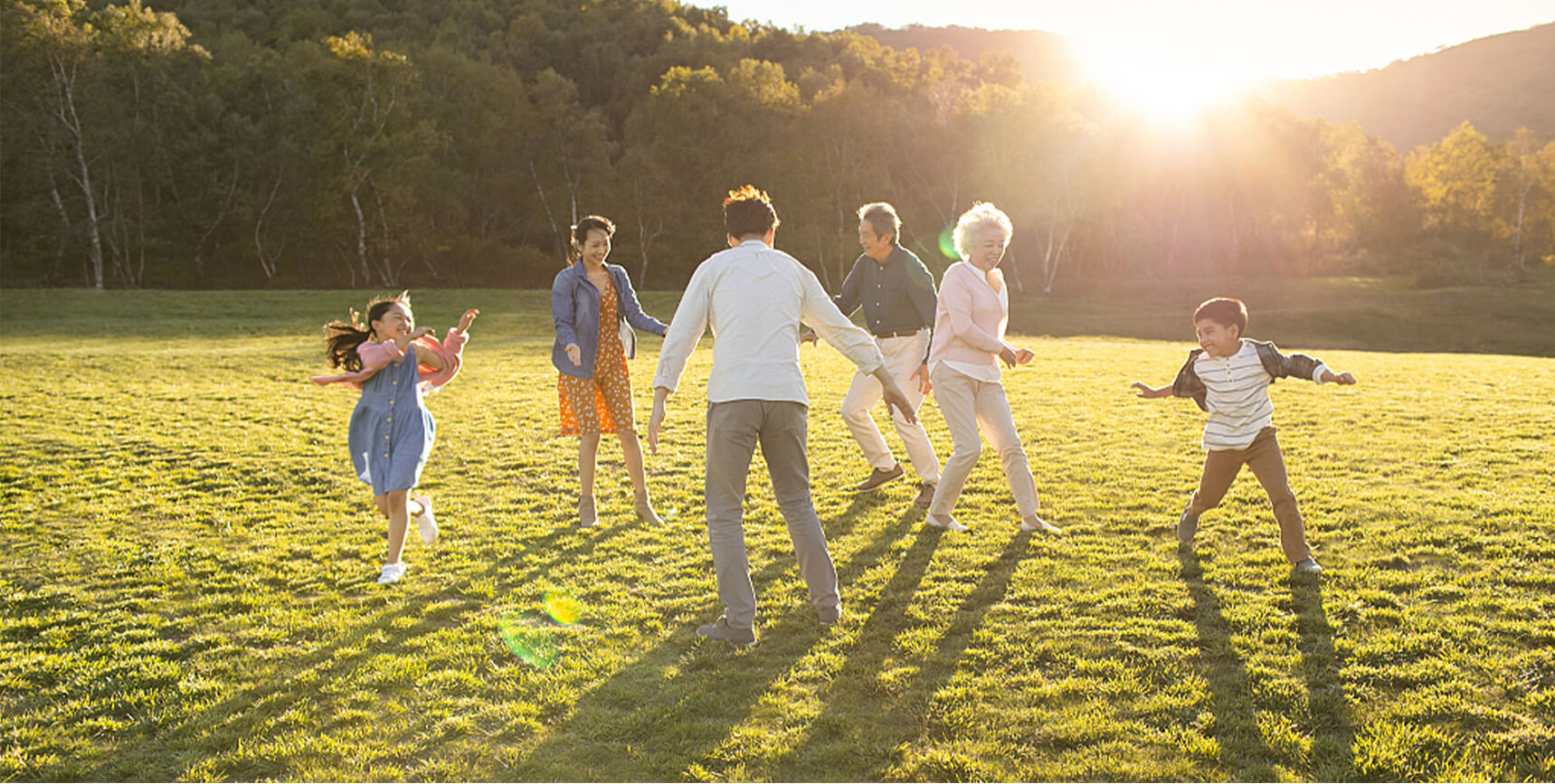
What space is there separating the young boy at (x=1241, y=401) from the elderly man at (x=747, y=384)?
2112 mm

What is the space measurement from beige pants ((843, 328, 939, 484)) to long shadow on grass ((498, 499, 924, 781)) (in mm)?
2651

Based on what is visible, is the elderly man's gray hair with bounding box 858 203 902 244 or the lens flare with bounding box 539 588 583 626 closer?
the lens flare with bounding box 539 588 583 626

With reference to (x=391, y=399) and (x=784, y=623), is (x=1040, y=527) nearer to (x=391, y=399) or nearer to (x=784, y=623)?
(x=784, y=623)

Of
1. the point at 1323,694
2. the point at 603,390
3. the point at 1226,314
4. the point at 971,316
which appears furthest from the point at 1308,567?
the point at 603,390

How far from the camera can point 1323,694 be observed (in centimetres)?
414

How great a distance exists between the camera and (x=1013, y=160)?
157 feet

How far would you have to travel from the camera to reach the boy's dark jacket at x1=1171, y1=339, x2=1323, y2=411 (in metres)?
5.29

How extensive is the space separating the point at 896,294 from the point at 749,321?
3069 millimetres

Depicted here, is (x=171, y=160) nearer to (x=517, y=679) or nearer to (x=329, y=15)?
(x=329, y=15)

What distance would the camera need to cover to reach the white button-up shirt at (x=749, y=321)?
4738 millimetres

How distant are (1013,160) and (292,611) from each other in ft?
152

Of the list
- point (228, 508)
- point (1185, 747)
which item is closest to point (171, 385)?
point (228, 508)

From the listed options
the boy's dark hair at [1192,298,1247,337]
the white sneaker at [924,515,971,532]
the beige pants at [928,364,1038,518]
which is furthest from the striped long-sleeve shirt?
the white sneaker at [924,515,971,532]

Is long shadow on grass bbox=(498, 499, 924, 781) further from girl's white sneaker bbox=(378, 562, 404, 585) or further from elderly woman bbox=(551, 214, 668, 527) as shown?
elderly woman bbox=(551, 214, 668, 527)
